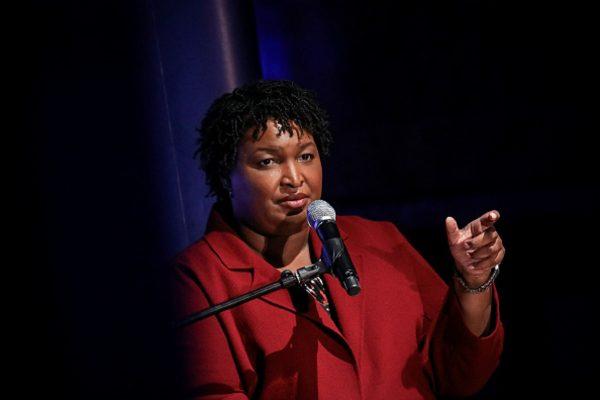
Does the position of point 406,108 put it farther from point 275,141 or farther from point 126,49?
point 126,49

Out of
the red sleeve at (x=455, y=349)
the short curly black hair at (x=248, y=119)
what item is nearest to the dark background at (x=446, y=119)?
the short curly black hair at (x=248, y=119)

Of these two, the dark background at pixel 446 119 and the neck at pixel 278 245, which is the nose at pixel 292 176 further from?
the dark background at pixel 446 119

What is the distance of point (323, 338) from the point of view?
1523 millimetres

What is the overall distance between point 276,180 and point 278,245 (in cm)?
23

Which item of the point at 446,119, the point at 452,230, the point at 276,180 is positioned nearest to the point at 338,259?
the point at 452,230

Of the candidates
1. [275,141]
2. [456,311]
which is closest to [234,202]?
[275,141]

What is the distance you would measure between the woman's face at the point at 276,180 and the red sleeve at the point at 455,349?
0.52m

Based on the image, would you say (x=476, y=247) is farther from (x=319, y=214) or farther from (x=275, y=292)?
(x=275, y=292)

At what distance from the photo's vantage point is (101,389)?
588 millimetres

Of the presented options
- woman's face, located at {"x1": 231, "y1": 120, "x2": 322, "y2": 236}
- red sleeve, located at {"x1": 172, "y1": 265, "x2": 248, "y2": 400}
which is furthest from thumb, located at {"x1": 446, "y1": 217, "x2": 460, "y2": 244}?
red sleeve, located at {"x1": 172, "y1": 265, "x2": 248, "y2": 400}

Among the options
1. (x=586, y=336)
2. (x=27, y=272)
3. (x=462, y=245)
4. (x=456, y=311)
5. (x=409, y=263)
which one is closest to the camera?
(x=27, y=272)

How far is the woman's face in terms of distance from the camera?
1599mm

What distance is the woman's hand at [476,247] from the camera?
1.36m

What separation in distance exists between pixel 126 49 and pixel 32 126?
0.52ft
